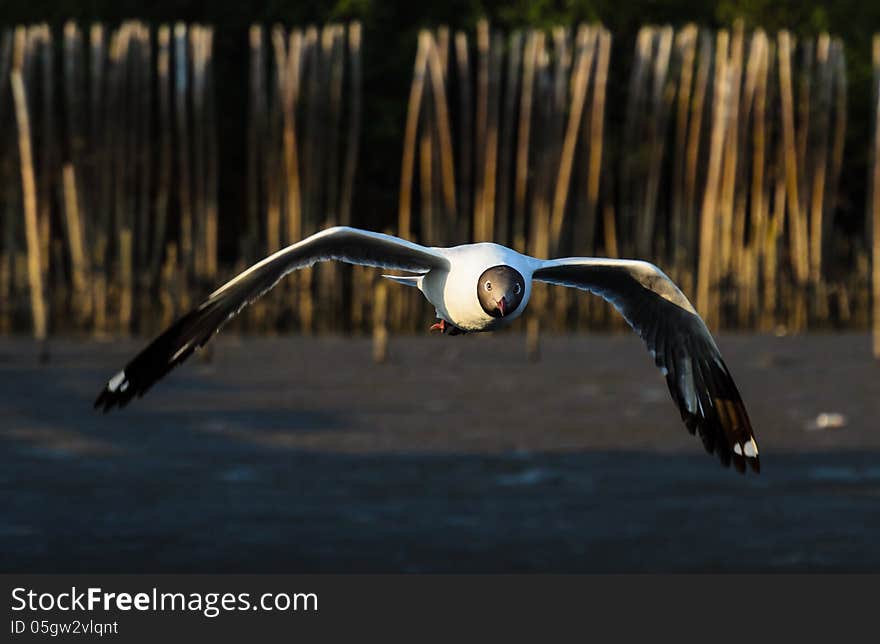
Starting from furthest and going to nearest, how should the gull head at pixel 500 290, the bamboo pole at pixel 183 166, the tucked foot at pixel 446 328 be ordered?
the bamboo pole at pixel 183 166 → the tucked foot at pixel 446 328 → the gull head at pixel 500 290

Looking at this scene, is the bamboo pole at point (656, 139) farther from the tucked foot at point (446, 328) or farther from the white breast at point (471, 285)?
the white breast at point (471, 285)

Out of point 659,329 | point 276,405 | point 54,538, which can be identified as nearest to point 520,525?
point 54,538

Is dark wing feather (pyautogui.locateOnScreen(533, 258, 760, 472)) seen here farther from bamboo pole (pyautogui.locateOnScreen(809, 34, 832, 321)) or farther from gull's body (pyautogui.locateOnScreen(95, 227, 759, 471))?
bamboo pole (pyautogui.locateOnScreen(809, 34, 832, 321))

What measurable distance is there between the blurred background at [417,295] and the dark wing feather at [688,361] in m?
3.99

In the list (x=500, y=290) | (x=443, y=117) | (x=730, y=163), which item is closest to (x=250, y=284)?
(x=500, y=290)

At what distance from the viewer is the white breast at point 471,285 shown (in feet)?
12.9

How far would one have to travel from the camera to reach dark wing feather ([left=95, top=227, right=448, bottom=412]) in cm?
473

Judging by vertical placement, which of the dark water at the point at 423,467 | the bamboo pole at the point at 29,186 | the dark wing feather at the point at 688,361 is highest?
the bamboo pole at the point at 29,186

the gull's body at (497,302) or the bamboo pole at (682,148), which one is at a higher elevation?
the bamboo pole at (682,148)

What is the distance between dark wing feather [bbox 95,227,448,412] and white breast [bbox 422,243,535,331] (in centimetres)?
20

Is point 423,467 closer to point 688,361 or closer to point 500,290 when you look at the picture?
point 688,361

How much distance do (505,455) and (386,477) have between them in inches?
46.6

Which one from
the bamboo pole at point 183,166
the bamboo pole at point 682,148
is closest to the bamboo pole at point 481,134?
the bamboo pole at point 682,148

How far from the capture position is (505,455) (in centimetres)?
Answer: 1235
